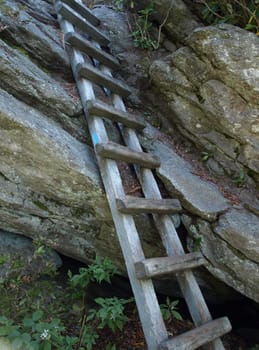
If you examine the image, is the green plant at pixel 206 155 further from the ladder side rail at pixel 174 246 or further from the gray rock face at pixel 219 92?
the ladder side rail at pixel 174 246

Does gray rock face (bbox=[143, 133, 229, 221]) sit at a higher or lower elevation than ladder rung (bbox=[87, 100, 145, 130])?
lower

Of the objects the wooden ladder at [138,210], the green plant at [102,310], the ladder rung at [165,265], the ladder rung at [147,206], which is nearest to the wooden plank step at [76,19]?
the wooden ladder at [138,210]

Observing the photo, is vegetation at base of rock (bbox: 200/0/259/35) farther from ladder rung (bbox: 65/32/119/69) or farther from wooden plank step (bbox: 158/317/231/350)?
wooden plank step (bbox: 158/317/231/350)

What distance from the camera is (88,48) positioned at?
151 inches

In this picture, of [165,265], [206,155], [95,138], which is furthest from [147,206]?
[206,155]

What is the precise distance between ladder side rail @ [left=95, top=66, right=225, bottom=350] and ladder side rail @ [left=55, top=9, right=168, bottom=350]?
411mm

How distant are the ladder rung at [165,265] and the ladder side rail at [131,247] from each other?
113mm

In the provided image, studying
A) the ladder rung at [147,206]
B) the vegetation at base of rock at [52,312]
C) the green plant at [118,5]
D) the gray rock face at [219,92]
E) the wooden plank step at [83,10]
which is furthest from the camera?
the green plant at [118,5]

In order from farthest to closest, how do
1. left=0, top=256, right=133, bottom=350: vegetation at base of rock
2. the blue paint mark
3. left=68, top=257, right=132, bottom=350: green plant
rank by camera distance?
the blue paint mark
left=68, top=257, right=132, bottom=350: green plant
left=0, top=256, right=133, bottom=350: vegetation at base of rock

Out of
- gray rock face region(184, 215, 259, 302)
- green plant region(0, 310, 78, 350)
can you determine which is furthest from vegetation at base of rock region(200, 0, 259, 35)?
green plant region(0, 310, 78, 350)

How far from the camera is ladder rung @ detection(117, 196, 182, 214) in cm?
265

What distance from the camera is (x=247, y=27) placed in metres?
3.68

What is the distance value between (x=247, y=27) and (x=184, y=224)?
2.40 m

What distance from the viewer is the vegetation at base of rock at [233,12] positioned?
369 cm
